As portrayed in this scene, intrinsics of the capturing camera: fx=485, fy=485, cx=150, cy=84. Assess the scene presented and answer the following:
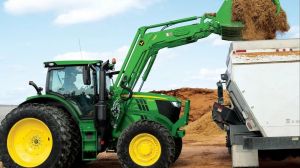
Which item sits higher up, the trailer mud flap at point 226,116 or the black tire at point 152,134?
the trailer mud flap at point 226,116

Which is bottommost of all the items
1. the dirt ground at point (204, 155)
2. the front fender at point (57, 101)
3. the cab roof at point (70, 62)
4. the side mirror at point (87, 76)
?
the dirt ground at point (204, 155)

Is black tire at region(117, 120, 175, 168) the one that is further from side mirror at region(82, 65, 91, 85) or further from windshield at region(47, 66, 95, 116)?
side mirror at region(82, 65, 91, 85)

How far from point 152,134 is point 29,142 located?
2.76 m

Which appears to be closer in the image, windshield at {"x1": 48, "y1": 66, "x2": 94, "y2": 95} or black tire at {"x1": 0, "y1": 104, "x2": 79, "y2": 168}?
black tire at {"x1": 0, "y1": 104, "x2": 79, "y2": 168}

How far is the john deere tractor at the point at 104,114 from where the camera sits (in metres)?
10.2

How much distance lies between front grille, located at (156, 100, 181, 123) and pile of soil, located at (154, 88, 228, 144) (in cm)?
742

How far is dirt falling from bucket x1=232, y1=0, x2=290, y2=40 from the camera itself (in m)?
11.0

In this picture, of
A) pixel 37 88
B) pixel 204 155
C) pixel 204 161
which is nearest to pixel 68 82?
pixel 37 88

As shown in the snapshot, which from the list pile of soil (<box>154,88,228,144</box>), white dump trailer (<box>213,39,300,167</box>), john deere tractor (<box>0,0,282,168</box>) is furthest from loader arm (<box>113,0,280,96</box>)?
pile of soil (<box>154,88,228,144</box>)

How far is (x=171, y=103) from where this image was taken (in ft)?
37.3

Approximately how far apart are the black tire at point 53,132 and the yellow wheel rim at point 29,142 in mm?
95

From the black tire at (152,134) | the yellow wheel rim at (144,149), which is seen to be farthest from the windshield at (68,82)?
the yellow wheel rim at (144,149)

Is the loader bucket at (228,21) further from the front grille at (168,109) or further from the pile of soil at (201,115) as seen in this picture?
the pile of soil at (201,115)

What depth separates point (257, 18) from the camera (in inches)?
436
